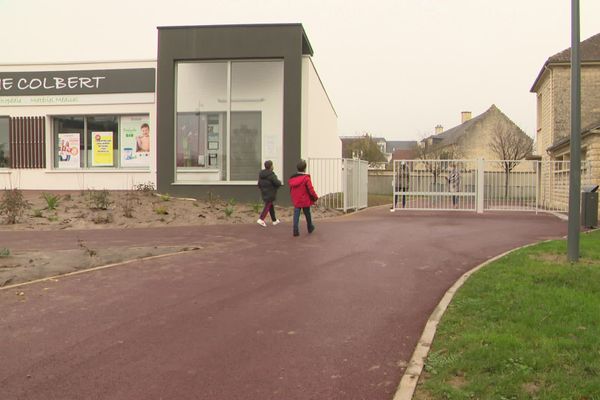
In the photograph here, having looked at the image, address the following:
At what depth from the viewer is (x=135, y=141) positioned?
19.8m

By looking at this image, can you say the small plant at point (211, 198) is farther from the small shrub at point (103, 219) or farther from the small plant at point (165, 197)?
the small shrub at point (103, 219)

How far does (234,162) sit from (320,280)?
434 inches

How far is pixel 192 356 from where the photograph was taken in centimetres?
466

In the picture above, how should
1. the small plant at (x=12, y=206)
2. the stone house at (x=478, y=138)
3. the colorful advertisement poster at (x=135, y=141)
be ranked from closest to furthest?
the small plant at (x=12, y=206), the colorful advertisement poster at (x=135, y=141), the stone house at (x=478, y=138)

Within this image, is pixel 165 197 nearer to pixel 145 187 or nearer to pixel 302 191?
pixel 145 187

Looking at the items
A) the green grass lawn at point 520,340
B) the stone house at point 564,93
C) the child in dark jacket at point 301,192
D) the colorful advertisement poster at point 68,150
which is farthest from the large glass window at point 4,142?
the stone house at point 564,93

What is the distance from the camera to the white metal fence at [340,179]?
18.2 m

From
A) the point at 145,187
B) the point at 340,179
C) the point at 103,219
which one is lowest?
the point at 103,219

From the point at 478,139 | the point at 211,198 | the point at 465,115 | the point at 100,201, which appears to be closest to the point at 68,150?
the point at 100,201

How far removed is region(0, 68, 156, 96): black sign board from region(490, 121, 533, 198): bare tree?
35869mm

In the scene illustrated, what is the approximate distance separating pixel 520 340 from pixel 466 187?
1463 centimetres

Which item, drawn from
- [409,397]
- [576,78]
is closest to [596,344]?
[409,397]

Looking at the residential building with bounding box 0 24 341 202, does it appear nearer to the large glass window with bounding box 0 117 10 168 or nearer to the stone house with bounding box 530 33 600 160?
the large glass window with bounding box 0 117 10 168

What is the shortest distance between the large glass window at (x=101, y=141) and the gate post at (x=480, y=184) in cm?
1130
